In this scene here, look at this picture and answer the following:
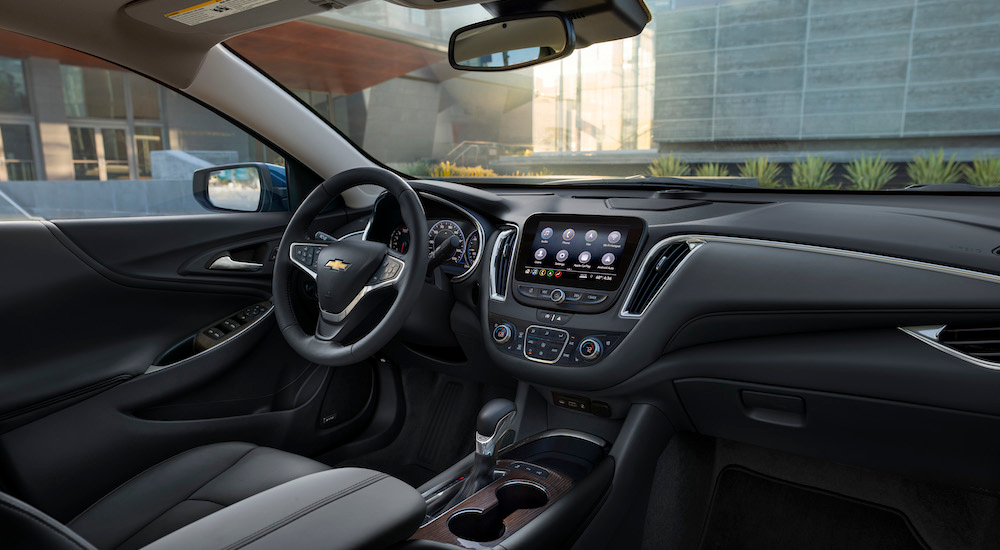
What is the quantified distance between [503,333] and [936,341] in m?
1.05


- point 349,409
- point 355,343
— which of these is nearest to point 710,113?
point 349,409

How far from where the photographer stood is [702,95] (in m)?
7.18

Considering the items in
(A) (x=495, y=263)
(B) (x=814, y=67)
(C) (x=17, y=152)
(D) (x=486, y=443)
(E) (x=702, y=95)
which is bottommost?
(D) (x=486, y=443)

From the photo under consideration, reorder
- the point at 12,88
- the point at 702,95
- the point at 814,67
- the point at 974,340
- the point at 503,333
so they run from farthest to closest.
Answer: the point at 814,67 → the point at 702,95 → the point at 12,88 → the point at 503,333 → the point at 974,340

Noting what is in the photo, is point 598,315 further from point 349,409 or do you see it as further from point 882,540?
point 349,409

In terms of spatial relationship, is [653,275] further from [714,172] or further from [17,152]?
[17,152]

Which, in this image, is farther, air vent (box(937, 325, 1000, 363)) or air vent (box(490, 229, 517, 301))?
air vent (box(490, 229, 517, 301))

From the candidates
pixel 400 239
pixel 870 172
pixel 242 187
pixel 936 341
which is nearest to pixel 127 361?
pixel 242 187

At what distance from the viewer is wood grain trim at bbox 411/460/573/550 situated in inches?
57.1

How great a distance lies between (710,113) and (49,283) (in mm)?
6706

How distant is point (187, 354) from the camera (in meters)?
2.09

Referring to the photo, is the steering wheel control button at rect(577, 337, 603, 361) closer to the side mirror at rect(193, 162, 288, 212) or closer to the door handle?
the door handle

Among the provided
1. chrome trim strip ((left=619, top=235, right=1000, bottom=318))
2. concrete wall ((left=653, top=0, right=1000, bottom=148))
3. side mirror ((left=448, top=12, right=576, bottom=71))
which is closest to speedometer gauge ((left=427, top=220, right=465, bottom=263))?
side mirror ((left=448, top=12, right=576, bottom=71))

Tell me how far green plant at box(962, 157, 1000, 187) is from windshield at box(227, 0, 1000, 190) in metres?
0.01
